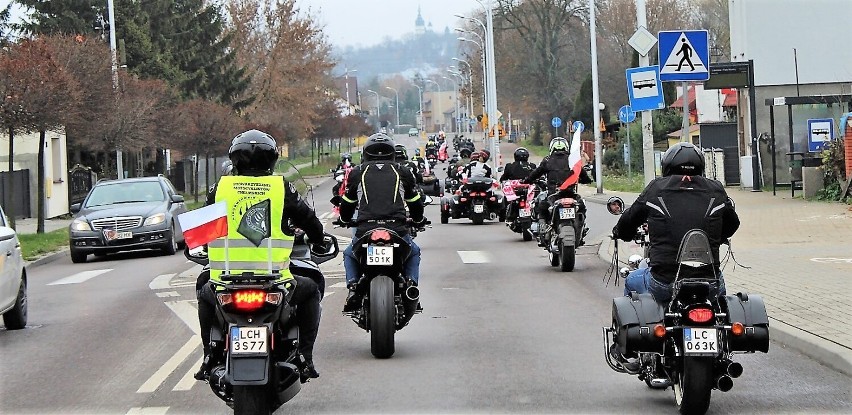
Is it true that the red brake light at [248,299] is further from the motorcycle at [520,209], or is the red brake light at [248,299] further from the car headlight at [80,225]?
the car headlight at [80,225]

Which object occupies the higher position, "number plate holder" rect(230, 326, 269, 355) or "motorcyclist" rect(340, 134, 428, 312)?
"motorcyclist" rect(340, 134, 428, 312)

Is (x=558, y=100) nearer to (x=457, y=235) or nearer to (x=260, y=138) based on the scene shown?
(x=457, y=235)

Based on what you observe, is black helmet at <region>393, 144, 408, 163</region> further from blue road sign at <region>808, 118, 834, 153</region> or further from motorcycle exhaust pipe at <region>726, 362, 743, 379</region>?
blue road sign at <region>808, 118, 834, 153</region>

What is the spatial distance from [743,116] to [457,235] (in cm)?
1725

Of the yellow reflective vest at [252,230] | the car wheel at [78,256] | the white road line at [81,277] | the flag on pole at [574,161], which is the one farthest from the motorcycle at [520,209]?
the yellow reflective vest at [252,230]

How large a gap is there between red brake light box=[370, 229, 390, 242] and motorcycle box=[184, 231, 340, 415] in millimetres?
2824

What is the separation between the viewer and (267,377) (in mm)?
6609

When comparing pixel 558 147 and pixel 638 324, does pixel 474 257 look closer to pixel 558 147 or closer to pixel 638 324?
pixel 558 147

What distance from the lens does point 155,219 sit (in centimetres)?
2377

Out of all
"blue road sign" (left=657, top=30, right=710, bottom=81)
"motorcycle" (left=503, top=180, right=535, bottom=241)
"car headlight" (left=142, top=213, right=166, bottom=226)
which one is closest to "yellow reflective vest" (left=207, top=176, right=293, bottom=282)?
"blue road sign" (left=657, top=30, right=710, bottom=81)

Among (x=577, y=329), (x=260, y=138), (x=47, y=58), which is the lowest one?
(x=577, y=329)

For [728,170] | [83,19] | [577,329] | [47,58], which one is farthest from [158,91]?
[577,329]

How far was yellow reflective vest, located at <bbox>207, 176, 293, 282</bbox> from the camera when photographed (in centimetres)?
691

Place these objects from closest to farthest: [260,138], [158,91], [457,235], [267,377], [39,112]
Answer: [267,377], [260,138], [457,235], [39,112], [158,91]
